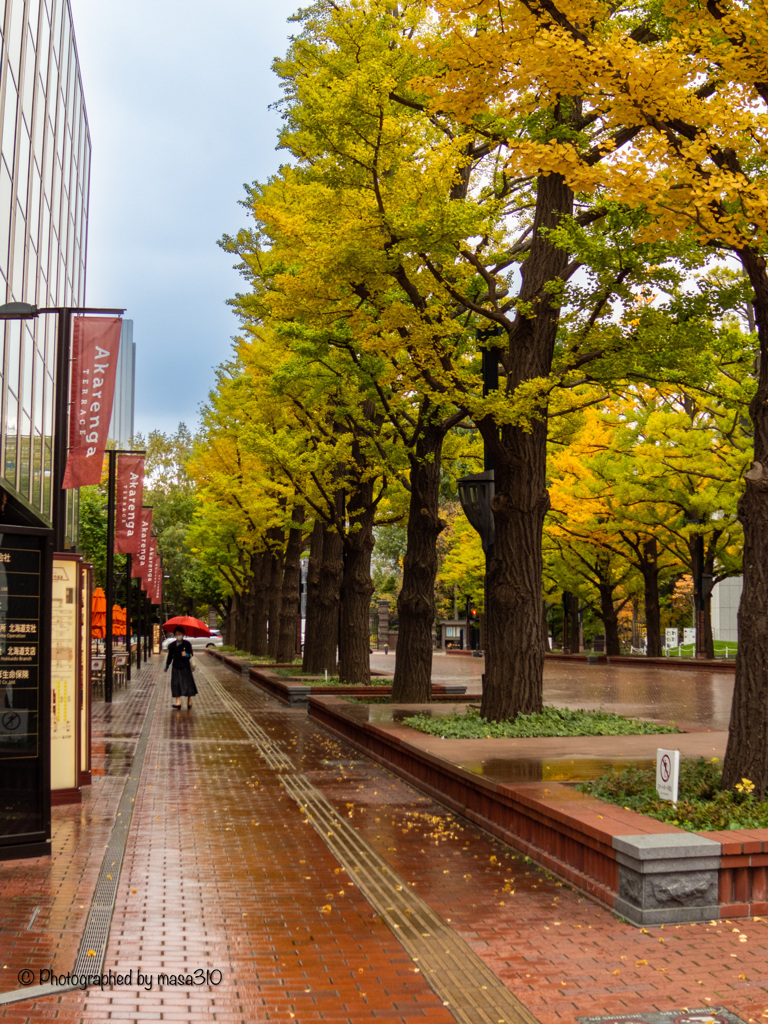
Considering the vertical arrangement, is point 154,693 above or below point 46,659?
below

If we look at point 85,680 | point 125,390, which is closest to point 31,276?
point 85,680

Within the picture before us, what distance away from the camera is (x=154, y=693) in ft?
95.1

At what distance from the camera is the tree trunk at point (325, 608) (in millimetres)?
26156

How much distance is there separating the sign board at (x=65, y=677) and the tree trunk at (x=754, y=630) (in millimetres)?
6517

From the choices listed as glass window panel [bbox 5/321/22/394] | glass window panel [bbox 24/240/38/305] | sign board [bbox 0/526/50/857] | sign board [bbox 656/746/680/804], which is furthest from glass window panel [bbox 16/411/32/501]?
sign board [bbox 656/746/680/804]

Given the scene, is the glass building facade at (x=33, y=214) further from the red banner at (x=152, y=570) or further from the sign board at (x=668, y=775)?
the sign board at (x=668, y=775)

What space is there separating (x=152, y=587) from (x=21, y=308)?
113 feet

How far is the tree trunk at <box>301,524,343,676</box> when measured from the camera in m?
26.2

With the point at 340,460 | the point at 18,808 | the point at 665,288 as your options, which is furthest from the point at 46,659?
the point at 340,460

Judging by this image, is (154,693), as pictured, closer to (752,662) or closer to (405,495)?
(405,495)

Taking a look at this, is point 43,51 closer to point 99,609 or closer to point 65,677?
point 99,609

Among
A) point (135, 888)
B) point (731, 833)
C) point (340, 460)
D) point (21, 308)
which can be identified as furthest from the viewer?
point (340, 460)

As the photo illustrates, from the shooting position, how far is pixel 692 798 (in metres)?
8.07

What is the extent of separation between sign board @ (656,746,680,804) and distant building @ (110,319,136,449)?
92130 mm
